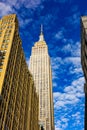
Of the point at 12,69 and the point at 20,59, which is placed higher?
the point at 20,59

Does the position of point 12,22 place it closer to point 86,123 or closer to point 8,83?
point 8,83

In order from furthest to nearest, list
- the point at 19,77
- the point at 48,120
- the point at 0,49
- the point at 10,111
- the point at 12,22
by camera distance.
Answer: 1. the point at 48,120
2. the point at 12,22
3. the point at 19,77
4. the point at 0,49
5. the point at 10,111

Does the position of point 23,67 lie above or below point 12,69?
above

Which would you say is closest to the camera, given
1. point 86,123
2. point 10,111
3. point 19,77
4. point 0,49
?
point 86,123

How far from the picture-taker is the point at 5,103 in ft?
214

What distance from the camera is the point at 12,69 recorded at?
78.2 m

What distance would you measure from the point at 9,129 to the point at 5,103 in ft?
28.6

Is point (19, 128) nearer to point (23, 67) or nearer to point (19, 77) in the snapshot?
point (19, 77)

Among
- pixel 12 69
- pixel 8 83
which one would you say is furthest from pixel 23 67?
pixel 8 83

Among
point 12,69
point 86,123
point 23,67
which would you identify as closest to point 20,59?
point 23,67

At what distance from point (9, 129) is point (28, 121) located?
3013 centimetres

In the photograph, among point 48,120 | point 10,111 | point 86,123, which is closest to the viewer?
point 86,123

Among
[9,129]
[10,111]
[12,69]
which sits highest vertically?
[12,69]

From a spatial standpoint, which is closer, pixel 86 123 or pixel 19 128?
pixel 86 123
